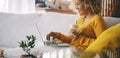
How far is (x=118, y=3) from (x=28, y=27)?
110cm

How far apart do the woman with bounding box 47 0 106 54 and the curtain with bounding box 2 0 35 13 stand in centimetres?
124

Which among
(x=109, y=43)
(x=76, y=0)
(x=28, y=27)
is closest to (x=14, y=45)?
(x=28, y=27)

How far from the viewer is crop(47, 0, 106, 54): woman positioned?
1819 mm

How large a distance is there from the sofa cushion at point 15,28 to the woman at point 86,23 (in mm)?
727

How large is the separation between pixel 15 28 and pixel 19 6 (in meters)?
0.56

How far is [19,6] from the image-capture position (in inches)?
122

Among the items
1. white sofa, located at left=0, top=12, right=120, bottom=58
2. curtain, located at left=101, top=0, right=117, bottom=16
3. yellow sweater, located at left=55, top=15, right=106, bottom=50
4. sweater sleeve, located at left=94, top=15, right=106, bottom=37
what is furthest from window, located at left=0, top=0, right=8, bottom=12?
sweater sleeve, located at left=94, top=15, right=106, bottom=37

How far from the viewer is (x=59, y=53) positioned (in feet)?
4.51

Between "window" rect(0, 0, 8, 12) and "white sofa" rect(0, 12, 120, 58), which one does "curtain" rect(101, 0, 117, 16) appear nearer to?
"white sofa" rect(0, 12, 120, 58)

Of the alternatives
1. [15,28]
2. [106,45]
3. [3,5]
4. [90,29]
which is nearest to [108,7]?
[90,29]

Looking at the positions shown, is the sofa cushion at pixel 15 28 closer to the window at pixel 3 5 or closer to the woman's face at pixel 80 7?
the window at pixel 3 5

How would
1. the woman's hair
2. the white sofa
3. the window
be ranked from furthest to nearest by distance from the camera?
the window → the white sofa → the woman's hair

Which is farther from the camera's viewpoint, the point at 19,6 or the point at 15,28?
the point at 19,6

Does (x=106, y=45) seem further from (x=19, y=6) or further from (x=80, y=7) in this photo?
(x=19, y=6)
